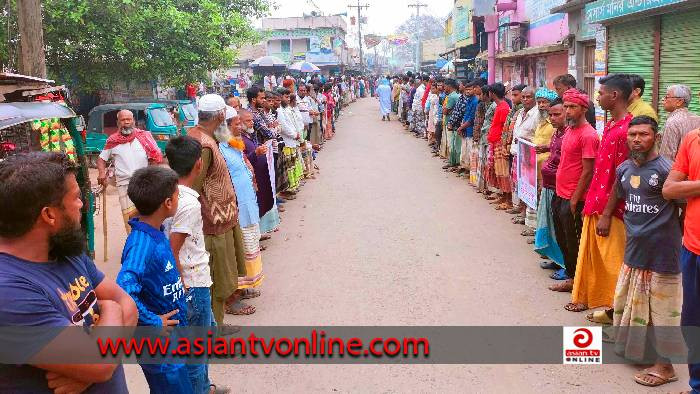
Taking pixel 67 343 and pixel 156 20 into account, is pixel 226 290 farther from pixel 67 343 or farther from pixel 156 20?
pixel 156 20

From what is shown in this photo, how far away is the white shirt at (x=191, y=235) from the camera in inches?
131

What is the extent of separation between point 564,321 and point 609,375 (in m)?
0.92

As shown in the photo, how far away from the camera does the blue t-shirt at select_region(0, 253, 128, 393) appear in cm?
176

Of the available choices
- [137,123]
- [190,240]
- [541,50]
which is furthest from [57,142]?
[541,50]

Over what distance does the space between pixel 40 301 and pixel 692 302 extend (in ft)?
10.7

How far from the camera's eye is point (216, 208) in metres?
4.21

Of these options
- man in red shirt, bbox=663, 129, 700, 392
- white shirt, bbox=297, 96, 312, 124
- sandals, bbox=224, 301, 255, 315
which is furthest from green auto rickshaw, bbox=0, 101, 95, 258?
white shirt, bbox=297, 96, 312, 124

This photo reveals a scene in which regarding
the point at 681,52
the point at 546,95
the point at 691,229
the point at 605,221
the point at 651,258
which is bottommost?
the point at 651,258

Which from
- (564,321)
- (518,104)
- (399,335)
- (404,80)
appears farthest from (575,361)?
(404,80)

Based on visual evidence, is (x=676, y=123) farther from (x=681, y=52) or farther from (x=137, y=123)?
(x=137, y=123)

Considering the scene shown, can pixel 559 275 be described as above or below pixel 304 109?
below

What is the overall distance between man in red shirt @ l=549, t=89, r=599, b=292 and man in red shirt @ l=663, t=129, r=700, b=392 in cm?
142

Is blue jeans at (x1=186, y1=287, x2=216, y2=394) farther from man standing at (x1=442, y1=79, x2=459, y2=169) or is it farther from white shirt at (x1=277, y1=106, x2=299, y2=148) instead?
man standing at (x1=442, y1=79, x2=459, y2=169)

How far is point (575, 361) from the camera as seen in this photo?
4.17 meters
